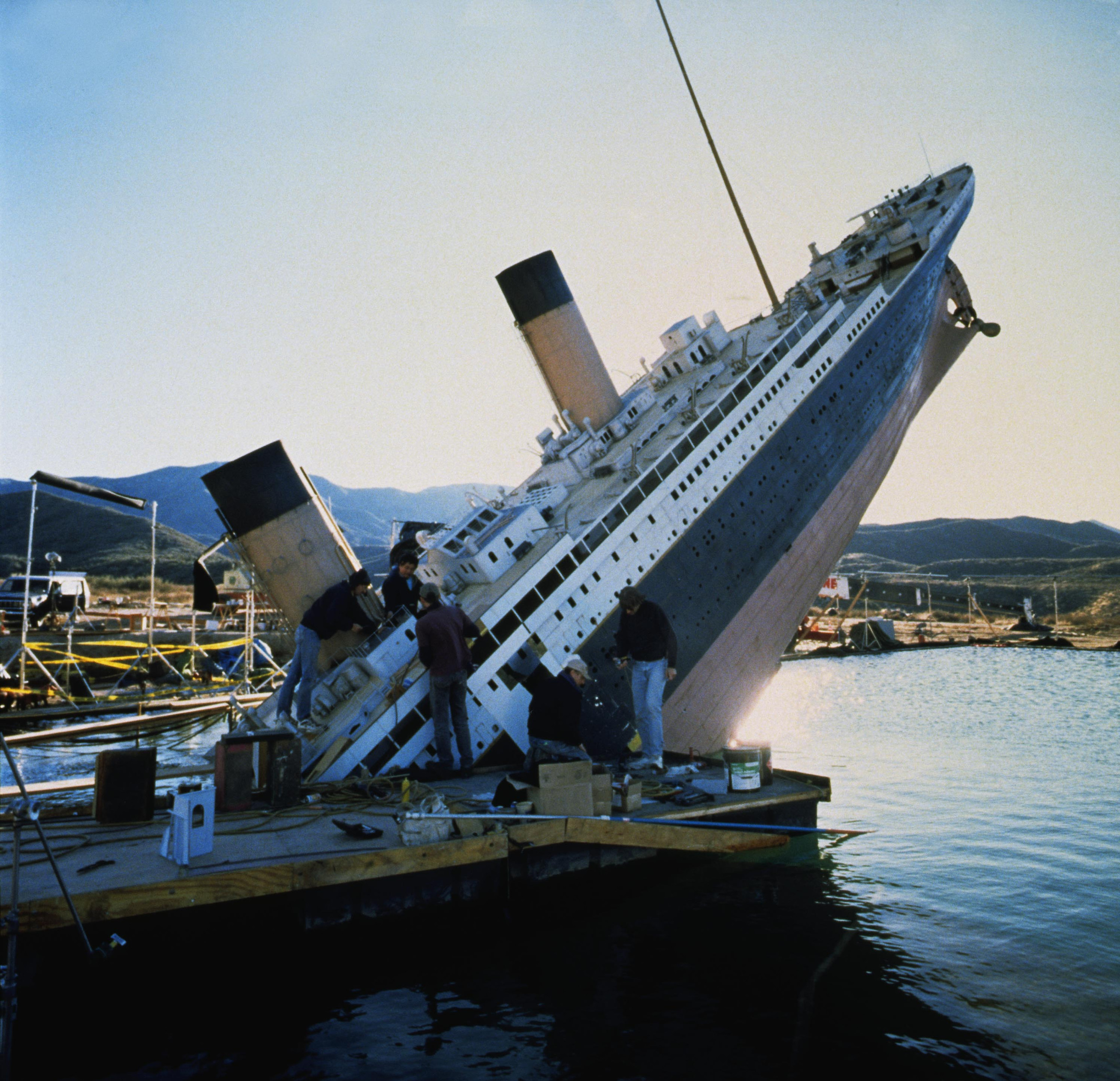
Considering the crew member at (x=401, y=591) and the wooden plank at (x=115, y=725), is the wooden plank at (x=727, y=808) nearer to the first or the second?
the crew member at (x=401, y=591)

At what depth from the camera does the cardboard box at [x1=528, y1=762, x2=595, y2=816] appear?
23.0 ft

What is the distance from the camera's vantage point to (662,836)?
7.25 meters

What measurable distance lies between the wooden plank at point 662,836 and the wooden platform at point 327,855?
12 mm

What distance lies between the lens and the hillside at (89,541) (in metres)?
90.9

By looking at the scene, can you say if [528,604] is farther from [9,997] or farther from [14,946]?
[9,997]

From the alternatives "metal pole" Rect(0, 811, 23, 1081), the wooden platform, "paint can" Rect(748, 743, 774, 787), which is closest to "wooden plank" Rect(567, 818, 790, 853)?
the wooden platform

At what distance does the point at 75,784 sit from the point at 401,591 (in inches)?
183

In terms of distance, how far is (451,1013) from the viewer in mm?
5719

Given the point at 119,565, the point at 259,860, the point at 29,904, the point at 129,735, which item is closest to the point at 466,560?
the point at 259,860

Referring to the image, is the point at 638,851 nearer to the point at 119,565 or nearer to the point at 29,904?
the point at 29,904

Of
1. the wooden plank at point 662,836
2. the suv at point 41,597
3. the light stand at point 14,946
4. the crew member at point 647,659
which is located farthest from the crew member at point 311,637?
the suv at point 41,597

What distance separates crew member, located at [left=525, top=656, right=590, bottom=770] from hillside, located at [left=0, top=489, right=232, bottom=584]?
260ft

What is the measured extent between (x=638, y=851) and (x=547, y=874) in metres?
1.18

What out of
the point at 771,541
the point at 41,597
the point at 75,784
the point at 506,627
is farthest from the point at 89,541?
the point at 506,627
